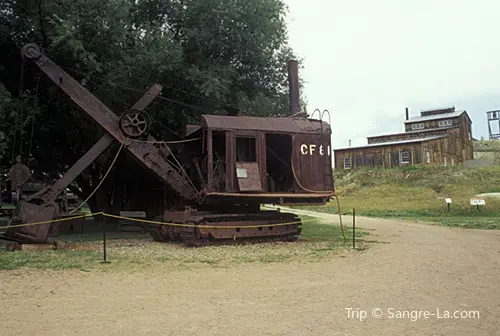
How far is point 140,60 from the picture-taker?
14.4 m

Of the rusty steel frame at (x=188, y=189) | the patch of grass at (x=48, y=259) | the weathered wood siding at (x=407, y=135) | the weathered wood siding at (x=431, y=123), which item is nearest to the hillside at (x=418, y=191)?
the weathered wood siding at (x=407, y=135)

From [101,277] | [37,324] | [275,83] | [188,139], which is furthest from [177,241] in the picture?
[37,324]

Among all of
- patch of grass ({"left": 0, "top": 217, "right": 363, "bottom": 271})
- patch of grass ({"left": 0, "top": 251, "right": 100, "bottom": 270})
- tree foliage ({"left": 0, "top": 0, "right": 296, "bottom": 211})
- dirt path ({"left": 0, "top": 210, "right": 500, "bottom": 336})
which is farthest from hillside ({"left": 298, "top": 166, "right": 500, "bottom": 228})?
patch of grass ({"left": 0, "top": 251, "right": 100, "bottom": 270})

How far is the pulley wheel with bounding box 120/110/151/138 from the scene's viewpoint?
12836mm

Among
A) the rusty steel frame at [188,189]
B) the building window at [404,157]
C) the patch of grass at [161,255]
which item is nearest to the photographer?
the patch of grass at [161,255]

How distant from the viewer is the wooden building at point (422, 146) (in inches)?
1695

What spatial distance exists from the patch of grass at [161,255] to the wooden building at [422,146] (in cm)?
3115

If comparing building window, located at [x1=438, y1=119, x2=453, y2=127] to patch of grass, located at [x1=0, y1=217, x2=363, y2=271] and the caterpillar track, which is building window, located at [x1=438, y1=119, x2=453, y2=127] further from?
the caterpillar track

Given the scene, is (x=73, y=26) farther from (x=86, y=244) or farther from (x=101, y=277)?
(x=101, y=277)

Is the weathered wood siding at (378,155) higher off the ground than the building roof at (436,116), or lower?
lower

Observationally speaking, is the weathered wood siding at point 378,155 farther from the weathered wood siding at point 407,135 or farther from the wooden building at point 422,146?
the weathered wood siding at point 407,135

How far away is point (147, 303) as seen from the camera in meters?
6.44

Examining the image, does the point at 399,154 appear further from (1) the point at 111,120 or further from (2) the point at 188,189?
(1) the point at 111,120

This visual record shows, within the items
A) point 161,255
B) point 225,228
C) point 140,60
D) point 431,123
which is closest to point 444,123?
point 431,123
